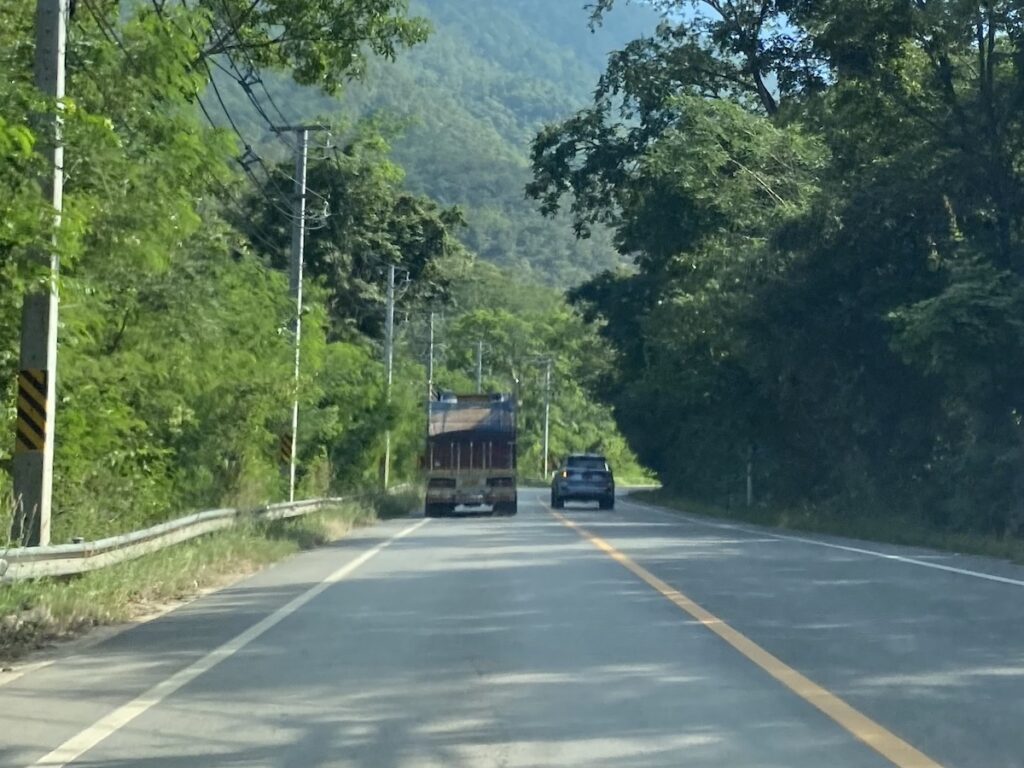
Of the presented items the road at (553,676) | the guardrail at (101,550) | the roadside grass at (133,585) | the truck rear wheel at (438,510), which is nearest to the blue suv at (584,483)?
the truck rear wheel at (438,510)

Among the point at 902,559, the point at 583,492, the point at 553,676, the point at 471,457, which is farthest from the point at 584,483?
the point at 553,676

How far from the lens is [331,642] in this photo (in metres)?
13.3

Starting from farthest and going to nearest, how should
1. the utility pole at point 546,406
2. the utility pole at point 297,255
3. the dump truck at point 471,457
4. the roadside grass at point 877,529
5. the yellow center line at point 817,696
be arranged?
the utility pole at point 546,406 → the dump truck at point 471,457 → the utility pole at point 297,255 → the roadside grass at point 877,529 → the yellow center line at point 817,696

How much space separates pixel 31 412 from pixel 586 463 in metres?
34.5

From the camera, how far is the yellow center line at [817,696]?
339 inches

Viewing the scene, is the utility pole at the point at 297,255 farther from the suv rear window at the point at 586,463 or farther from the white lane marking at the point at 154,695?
the white lane marking at the point at 154,695

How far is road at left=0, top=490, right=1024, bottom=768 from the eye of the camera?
884 centimetres

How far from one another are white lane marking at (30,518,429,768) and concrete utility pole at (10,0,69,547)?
2.67 m

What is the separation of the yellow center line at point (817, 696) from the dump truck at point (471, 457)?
83.5 ft

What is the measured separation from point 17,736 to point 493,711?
2797mm

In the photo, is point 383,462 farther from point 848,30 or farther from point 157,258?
point 157,258

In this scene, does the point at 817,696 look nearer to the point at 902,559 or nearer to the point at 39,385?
the point at 39,385

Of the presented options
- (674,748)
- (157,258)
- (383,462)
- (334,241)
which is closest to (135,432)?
(157,258)

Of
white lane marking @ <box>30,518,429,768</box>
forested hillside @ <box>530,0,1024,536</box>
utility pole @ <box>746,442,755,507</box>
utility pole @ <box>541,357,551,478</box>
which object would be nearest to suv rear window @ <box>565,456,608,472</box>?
forested hillside @ <box>530,0,1024,536</box>
